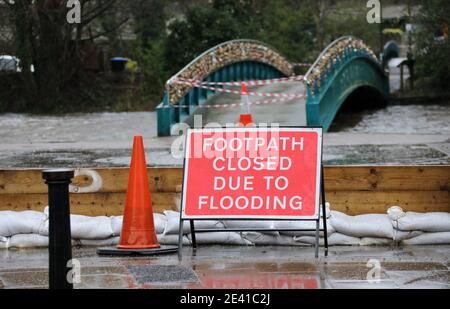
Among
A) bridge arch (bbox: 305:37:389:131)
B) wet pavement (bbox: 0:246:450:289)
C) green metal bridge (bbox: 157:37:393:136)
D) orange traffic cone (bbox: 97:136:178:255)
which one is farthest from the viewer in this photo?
bridge arch (bbox: 305:37:389:131)

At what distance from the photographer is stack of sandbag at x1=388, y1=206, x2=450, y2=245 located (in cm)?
973

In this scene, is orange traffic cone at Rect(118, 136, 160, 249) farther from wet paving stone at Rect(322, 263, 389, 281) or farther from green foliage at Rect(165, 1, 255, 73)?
green foliage at Rect(165, 1, 255, 73)

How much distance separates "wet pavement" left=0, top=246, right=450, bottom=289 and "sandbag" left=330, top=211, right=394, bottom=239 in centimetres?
16

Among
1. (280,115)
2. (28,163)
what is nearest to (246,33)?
(280,115)

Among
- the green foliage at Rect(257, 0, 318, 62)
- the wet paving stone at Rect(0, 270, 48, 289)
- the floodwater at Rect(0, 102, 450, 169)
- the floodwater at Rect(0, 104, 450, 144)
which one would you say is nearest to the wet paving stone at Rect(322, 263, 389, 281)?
the wet paving stone at Rect(0, 270, 48, 289)

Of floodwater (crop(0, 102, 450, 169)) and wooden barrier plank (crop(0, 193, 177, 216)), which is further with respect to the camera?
floodwater (crop(0, 102, 450, 169))

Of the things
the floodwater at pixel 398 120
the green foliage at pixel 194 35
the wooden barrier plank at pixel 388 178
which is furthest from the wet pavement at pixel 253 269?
the green foliage at pixel 194 35

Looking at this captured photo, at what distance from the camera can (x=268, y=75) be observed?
36125 mm

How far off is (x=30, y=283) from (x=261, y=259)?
2.13 meters

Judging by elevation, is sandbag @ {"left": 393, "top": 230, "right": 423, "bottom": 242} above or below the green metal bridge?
below

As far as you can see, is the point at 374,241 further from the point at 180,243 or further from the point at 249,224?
the point at 180,243

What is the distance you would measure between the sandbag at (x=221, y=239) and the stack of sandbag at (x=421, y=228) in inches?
54.5

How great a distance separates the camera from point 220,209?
363 inches
